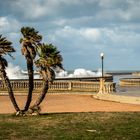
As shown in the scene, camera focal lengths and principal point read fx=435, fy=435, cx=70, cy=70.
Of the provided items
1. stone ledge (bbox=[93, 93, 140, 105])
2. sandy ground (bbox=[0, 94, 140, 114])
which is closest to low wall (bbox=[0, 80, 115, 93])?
sandy ground (bbox=[0, 94, 140, 114])

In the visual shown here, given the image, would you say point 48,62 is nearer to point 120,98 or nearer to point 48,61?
point 48,61

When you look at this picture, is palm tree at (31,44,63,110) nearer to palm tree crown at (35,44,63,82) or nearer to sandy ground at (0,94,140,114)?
palm tree crown at (35,44,63,82)

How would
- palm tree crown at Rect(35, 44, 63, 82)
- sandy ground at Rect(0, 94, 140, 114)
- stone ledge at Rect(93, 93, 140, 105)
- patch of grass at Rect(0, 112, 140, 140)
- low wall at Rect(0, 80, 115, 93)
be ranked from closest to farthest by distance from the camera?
patch of grass at Rect(0, 112, 140, 140)
palm tree crown at Rect(35, 44, 63, 82)
sandy ground at Rect(0, 94, 140, 114)
stone ledge at Rect(93, 93, 140, 105)
low wall at Rect(0, 80, 115, 93)

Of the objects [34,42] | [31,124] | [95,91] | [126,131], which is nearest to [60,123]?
[31,124]

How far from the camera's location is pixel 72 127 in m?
16.7

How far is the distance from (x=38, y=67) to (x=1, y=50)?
1982 mm

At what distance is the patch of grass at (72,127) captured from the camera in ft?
49.1

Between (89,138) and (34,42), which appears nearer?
(89,138)

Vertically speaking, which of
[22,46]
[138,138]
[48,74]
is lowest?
[138,138]

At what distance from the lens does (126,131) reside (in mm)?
15867

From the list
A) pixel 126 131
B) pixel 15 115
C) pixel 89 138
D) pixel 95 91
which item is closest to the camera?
pixel 89 138

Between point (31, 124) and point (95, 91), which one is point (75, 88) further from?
point (31, 124)

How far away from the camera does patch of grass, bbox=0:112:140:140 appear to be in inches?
590

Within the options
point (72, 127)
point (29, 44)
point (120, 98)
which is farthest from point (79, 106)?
point (72, 127)
